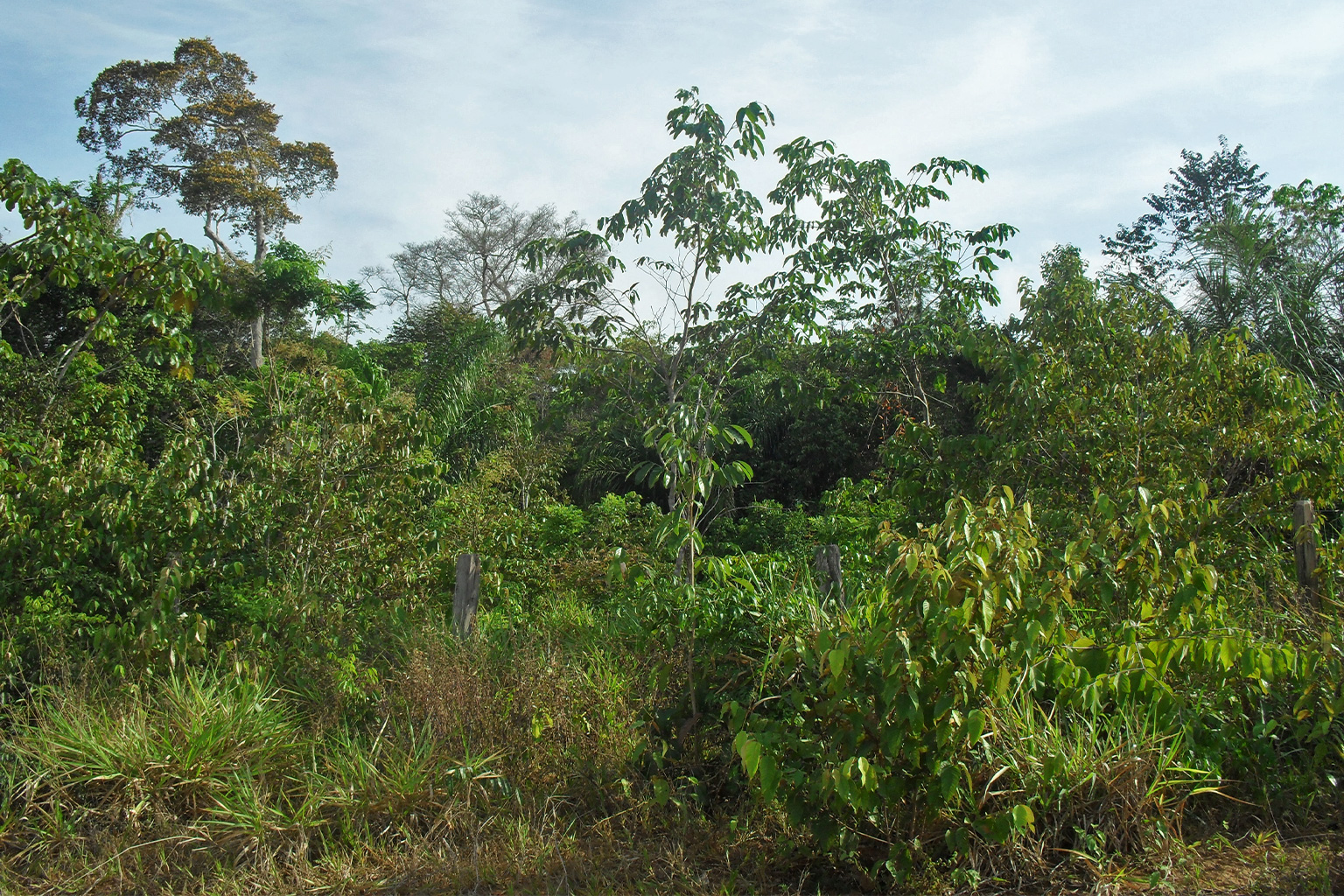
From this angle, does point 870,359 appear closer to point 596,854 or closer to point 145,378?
point 596,854

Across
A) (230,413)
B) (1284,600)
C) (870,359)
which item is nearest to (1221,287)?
(870,359)

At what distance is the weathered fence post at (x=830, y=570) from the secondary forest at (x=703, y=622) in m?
0.08

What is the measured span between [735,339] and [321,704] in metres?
4.55

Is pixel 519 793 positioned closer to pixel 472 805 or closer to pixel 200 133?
pixel 472 805

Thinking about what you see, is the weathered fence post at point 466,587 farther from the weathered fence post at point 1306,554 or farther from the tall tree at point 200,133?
the tall tree at point 200,133

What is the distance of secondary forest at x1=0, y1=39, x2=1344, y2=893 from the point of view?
3.12 metres

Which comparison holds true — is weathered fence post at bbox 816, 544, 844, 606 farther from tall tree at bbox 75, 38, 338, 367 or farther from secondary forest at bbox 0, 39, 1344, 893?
tall tree at bbox 75, 38, 338, 367

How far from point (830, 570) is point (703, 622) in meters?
0.87

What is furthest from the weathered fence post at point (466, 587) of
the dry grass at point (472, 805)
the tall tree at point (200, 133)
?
the tall tree at point (200, 133)

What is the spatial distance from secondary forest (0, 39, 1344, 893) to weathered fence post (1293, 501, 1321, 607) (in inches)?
1.4

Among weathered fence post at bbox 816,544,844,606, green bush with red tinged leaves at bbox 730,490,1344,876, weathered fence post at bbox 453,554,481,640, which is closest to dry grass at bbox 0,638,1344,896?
green bush with red tinged leaves at bbox 730,490,1344,876

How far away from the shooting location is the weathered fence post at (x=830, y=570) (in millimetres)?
4437

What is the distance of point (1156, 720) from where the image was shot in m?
3.34

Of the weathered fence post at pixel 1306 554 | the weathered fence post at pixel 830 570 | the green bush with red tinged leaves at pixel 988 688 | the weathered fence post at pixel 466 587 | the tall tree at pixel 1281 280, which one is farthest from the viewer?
the tall tree at pixel 1281 280
